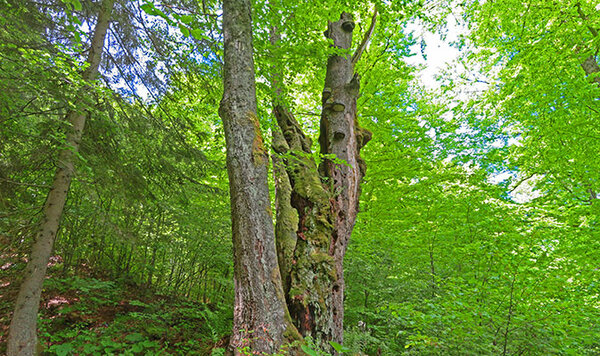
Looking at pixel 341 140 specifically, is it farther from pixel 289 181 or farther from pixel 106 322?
pixel 106 322

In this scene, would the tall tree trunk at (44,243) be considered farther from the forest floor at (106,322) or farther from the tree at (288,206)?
the tree at (288,206)

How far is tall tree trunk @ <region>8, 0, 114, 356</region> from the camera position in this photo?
143 inches

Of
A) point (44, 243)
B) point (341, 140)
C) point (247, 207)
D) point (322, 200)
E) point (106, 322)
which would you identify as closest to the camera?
point (247, 207)

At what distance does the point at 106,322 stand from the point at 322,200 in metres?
4.48

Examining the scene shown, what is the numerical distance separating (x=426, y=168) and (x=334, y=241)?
5.26 metres

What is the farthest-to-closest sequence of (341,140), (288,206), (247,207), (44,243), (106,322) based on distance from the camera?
1. (106,322)
2. (44,243)
3. (341,140)
4. (288,206)
5. (247,207)

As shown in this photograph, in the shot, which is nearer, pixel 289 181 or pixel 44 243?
pixel 289 181

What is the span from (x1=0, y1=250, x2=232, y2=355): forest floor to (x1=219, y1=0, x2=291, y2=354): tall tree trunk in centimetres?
215

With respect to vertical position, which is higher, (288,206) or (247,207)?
(288,206)

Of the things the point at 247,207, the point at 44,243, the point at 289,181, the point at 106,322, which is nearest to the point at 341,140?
the point at 289,181

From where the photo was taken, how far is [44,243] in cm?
404

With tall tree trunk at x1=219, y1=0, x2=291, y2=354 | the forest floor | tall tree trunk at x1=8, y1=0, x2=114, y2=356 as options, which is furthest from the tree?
tall tree trunk at x1=8, y1=0, x2=114, y2=356

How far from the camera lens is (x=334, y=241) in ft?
10.4

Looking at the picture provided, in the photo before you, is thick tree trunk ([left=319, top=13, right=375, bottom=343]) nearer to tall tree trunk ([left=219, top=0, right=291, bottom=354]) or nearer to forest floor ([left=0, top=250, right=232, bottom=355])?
tall tree trunk ([left=219, top=0, right=291, bottom=354])
